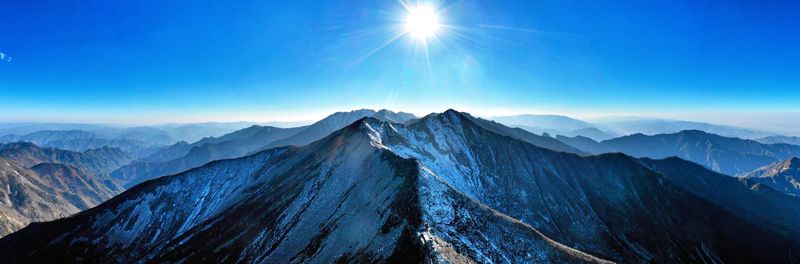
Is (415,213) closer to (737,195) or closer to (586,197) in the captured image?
(586,197)

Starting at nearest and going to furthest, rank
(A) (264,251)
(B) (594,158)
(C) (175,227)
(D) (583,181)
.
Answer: (A) (264,251), (C) (175,227), (D) (583,181), (B) (594,158)

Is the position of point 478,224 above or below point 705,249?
above

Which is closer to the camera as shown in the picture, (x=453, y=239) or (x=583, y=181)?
(x=453, y=239)

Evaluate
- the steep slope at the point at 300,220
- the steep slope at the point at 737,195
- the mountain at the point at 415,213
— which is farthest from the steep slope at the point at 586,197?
the steep slope at the point at 300,220

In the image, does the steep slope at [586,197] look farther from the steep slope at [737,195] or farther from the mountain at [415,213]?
the steep slope at [737,195]

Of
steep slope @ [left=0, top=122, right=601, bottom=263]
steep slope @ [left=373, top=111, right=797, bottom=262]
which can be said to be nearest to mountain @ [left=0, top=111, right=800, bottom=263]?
steep slope @ [left=0, top=122, right=601, bottom=263]

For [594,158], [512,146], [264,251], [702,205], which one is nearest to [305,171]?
[264,251]

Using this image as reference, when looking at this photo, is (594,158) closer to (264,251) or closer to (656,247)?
(656,247)

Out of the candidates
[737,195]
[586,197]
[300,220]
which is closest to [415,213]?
[300,220]
